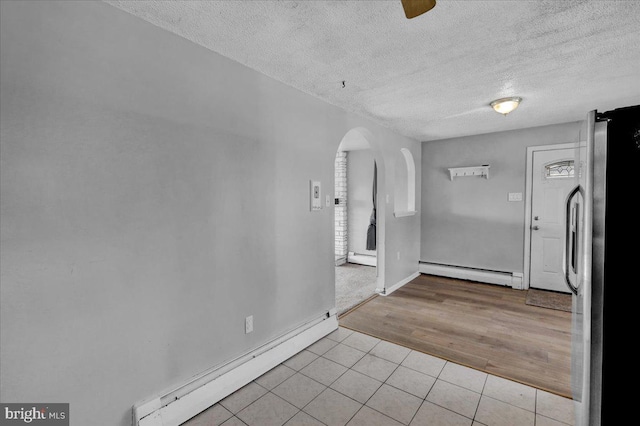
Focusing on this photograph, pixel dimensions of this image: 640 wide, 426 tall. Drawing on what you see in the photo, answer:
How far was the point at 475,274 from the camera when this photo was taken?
4.62m

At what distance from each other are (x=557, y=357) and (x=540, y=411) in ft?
2.93

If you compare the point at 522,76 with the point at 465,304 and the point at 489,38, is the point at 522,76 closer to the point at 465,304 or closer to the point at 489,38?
the point at 489,38

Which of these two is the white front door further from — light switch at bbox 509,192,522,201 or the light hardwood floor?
the light hardwood floor

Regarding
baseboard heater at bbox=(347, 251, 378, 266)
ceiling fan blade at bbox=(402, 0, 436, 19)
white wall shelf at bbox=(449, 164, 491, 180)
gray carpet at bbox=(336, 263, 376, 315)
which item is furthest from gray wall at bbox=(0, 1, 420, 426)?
baseboard heater at bbox=(347, 251, 378, 266)

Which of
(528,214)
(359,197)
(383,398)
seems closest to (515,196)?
(528,214)

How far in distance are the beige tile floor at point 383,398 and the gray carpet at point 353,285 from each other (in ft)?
3.83

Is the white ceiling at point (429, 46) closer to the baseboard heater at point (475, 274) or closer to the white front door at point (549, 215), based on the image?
the white front door at point (549, 215)

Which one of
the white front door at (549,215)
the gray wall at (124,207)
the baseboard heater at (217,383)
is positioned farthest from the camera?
the white front door at (549,215)

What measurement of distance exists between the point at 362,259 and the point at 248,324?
390 cm

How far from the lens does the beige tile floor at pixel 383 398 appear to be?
1771mm

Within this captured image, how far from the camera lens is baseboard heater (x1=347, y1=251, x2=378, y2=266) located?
5.68 meters

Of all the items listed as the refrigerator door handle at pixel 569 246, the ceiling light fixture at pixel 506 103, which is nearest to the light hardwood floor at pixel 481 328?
the refrigerator door handle at pixel 569 246

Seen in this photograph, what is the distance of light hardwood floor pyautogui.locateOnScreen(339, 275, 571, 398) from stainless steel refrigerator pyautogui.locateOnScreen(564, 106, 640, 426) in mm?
1134

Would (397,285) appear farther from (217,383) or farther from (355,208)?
(217,383)
